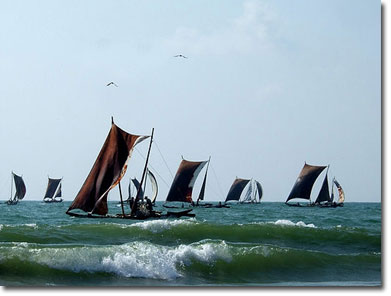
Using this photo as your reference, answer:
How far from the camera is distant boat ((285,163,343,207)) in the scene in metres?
13.5

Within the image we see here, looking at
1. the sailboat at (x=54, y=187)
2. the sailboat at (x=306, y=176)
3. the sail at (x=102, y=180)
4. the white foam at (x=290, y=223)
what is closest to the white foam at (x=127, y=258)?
the sailboat at (x=54, y=187)

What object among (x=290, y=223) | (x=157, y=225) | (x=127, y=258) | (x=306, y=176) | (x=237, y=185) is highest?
(x=306, y=176)

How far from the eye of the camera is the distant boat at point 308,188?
13481mm

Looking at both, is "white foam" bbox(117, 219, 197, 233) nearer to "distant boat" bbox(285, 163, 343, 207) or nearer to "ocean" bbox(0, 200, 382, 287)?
"ocean" bbox(0, 200, 382, 287)

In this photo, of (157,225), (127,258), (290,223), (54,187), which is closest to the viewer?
(127,258)

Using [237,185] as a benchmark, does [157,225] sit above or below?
below

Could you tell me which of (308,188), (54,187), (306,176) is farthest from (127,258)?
(308,188)

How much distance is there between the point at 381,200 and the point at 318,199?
24547 mm

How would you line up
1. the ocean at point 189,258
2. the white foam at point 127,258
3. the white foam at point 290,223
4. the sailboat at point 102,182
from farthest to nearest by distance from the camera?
1. the white foam at point 290,223
2. the sailboat at point 102,182
3. the white foam at point 127,258
4. the ocean at point 189,258

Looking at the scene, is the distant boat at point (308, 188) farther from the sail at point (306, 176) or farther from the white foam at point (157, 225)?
the white foam at point (157, 225)

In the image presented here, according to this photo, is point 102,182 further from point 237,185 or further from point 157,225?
point 237,185

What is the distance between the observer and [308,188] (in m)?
22.7

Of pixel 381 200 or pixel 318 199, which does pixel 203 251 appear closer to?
pixel 381 200

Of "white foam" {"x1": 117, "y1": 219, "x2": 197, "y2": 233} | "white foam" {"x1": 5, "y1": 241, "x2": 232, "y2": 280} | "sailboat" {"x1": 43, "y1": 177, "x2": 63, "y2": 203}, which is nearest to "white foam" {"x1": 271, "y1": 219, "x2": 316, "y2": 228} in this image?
"white foam" {"x1": 117, "y1": 219, "x2": 197, "y2": 233}
